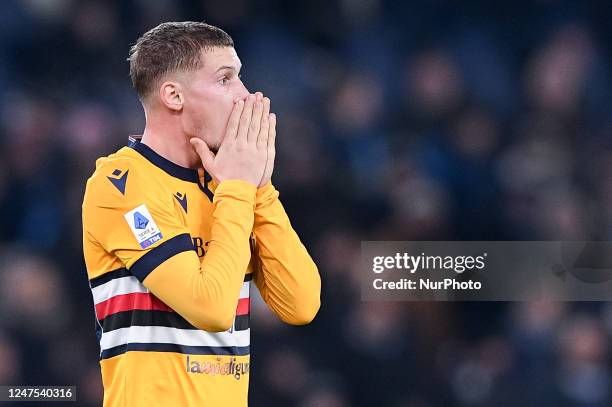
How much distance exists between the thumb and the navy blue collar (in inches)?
2.4

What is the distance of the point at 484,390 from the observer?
12.3 feet

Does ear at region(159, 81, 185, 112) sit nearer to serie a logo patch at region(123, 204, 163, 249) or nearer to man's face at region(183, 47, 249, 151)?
man's face at region(183, 47, 249, 151)

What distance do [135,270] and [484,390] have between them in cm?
234

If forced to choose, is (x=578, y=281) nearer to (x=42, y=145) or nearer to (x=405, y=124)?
(x=405, y=124)

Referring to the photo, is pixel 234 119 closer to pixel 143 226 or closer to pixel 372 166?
pixel 143 226

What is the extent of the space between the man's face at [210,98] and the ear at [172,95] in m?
0.01

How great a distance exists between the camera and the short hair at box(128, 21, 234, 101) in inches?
75.4

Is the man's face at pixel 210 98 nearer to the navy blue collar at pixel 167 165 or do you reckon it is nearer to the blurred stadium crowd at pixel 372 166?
the navy blue collar at pixel 167 165

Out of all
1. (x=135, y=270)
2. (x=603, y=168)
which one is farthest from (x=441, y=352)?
(x=135, y=270)

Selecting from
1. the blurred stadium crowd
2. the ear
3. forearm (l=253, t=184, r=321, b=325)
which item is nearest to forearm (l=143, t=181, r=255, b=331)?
forearm (l=253, t=184, r=321, b=325)

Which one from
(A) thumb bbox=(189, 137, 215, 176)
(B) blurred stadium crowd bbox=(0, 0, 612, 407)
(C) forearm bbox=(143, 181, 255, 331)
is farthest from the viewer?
(B) blurred stadium crowd bbox=(0, 0, 612, 407)

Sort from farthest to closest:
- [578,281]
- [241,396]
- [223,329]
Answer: [578,281], [241,396], [223,329]

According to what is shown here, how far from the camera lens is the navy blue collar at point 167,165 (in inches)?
75.0

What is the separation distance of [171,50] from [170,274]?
507 millimetres
